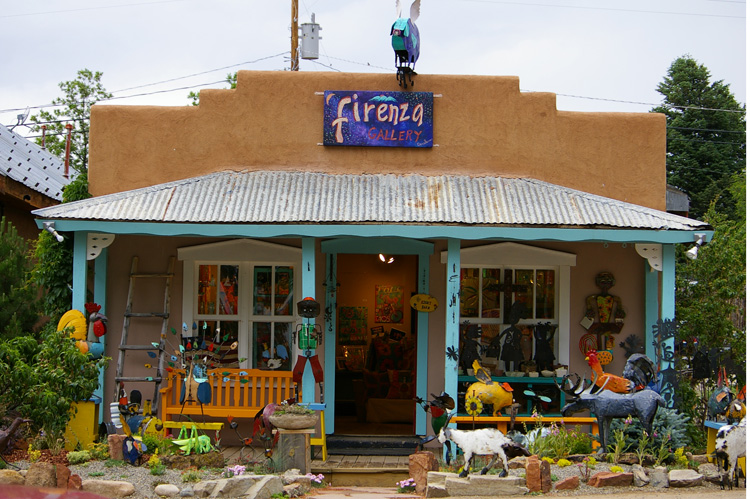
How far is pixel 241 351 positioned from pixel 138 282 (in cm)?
172

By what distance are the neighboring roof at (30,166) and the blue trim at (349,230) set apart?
591 cm

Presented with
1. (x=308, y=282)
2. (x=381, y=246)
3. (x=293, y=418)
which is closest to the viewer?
(x=293, y=418)

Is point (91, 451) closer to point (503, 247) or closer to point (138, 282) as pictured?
point (138, 282)

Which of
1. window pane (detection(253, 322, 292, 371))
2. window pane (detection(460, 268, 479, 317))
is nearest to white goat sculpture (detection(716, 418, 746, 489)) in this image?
window pane (detection(460, 268, 479, 317))

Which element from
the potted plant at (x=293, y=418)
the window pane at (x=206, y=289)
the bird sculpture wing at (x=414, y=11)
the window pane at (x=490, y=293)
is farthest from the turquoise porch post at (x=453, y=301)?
the bird sculpture wing at (x=414, y=11)

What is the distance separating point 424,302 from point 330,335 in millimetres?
1376

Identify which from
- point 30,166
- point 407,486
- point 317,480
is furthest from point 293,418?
point 30,166

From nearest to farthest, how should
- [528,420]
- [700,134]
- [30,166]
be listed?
1. [528,420]
2. [30,166]
3. [700,134]

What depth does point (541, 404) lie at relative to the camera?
11.5 metres

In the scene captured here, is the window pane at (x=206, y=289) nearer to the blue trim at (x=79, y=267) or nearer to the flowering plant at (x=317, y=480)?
the blue trim at (x=79, y=267)

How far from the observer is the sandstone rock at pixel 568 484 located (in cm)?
845

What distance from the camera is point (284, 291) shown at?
38.3ft

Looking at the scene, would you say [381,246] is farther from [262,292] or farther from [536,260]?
[536,260]

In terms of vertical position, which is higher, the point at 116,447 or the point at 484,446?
the point at 484,446
